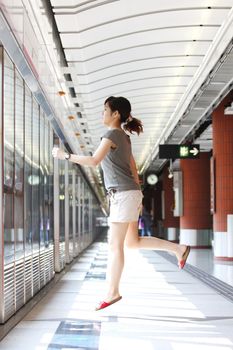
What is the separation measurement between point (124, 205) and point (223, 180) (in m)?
10.1

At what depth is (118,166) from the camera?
4.12 meters

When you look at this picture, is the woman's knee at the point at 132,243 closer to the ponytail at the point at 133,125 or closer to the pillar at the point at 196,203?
the ponytail at the point at 133,125

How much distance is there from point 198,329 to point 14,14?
2416mm

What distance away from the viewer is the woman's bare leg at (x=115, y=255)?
13.6 feet

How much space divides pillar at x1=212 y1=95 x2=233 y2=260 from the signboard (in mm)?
683

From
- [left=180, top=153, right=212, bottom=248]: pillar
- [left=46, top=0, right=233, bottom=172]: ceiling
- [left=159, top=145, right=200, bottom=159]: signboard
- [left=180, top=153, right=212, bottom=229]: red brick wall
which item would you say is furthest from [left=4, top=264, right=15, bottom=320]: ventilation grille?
[left=180, top=153, right=212, bottom=229]: red brick wall

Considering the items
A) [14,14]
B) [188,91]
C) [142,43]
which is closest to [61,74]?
[142,43]

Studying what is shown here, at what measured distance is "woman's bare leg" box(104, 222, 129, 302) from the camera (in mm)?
4156

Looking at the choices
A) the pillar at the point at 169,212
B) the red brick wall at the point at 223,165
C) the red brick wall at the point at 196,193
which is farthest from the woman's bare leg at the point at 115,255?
the pillar at the point at 169,212

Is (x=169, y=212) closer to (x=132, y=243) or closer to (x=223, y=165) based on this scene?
(x=223, y=165)

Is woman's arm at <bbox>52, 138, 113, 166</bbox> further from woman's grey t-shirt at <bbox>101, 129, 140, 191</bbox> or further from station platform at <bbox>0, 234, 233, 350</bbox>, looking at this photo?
station platform at <bbox>0, 234, 233, 350</bbox>

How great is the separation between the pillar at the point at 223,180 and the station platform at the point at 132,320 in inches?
236

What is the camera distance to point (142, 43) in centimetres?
802

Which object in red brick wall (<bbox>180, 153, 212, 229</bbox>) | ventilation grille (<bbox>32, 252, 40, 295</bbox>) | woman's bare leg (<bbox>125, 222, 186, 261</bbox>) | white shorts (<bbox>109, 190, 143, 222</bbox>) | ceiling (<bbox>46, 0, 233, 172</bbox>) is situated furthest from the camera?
red brick wall (<bbox>180, 153, 212, 229</bbox>)
